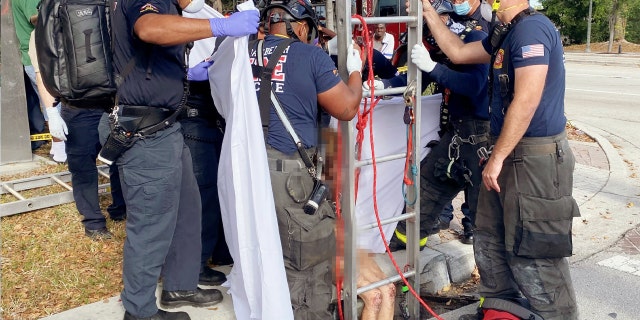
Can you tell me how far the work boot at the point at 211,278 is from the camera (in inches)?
157

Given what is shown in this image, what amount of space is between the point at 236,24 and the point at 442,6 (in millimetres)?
1689

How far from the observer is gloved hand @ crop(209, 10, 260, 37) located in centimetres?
287

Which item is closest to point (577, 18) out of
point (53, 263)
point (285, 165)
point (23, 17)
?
point (23, 17)

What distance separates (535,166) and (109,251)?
3.35 meters

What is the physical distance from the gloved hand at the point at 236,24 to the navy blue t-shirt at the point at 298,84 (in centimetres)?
19

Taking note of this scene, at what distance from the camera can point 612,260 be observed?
4.71 meters

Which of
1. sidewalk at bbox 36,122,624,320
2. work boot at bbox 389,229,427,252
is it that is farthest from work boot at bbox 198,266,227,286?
work boot at bbox 389,229,427,252

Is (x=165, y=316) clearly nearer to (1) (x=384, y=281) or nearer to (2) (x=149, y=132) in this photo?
(2) (x=149, y=132)

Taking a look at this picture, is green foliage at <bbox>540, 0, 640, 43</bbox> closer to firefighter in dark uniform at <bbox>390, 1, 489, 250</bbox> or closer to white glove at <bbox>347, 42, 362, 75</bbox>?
firefighter in dark uniform at <bbox>390, 1, 489, 250</bbox>

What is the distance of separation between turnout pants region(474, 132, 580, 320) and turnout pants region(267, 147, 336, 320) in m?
1.04

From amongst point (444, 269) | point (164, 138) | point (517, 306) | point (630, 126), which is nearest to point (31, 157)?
point (164, 138)

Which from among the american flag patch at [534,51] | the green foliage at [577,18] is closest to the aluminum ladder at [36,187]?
the american flag patch at [534,51]

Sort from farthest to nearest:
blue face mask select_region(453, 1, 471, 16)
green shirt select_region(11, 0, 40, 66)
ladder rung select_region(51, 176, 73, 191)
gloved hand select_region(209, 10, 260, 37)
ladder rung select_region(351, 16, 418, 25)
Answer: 1. green shirt select_region(11, 0, 40, 66)
2. ladder rung select_region(51, 176, 73, 191)
3. blue face mask select_region(453, 1, 471, 16)
4. ladder rung select_region(351, 16, 418, 25)
5. gloved hand select_region(209, 10, 260, 37)

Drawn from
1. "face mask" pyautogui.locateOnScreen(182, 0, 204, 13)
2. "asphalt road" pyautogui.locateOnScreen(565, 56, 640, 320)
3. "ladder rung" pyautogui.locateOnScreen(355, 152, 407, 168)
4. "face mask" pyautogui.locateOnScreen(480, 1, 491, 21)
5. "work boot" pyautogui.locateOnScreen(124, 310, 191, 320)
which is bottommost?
"asphalt road" pyautogui.locateOnScreen(565, 56, 640, 320)
